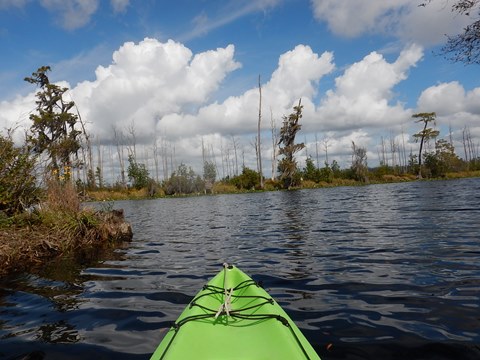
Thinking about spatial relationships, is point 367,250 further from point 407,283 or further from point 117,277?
point 117,277

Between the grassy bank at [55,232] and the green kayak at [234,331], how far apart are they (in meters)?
5.75

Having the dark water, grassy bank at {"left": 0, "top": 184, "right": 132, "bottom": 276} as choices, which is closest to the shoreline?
grassy bank at {"left": 0, "top": 184, "right": 132, "bottom": 276}

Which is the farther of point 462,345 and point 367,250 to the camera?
point 367,250

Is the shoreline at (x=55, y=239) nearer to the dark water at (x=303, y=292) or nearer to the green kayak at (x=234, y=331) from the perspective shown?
the dark water at (x=303, y=292)

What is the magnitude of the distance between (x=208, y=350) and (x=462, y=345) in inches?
97.4

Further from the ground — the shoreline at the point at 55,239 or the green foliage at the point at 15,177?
the green foliage at the point at 15,177

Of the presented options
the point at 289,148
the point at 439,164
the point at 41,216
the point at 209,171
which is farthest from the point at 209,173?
the point at 41,216

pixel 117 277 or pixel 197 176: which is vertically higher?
pixel 197 176

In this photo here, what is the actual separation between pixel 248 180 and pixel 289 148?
24.2 feet

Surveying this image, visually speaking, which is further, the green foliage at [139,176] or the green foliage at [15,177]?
the green foliage at [139,176]

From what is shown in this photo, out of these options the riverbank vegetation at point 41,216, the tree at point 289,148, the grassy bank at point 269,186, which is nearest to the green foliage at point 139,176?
the grassy bank at point 269,186

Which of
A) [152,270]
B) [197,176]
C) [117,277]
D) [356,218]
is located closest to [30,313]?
[117,277]

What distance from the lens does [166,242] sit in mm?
10922

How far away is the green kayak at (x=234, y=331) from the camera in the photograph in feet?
9.49
